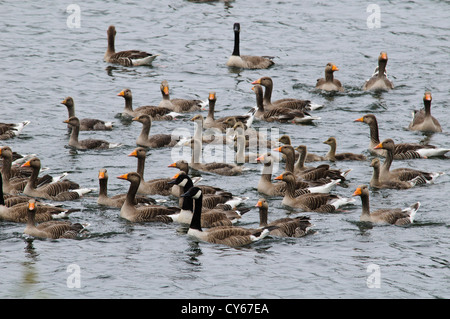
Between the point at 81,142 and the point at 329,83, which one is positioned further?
the point at 329,83

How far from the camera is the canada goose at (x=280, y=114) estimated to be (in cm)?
2825

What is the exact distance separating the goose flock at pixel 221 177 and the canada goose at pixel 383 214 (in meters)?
0.02

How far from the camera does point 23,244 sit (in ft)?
59.7

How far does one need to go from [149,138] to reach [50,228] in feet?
25.1

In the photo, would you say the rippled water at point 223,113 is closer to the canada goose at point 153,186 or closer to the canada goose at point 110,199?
the canada goose at point 110,199

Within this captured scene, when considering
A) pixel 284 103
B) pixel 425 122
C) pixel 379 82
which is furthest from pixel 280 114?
pixel 379 82

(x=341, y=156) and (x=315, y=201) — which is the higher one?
(x=341, y=156)

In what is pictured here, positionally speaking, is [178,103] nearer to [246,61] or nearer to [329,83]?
[329,83]

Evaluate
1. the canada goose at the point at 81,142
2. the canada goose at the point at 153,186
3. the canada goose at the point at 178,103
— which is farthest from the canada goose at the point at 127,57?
the canada goose at the point at 153,186

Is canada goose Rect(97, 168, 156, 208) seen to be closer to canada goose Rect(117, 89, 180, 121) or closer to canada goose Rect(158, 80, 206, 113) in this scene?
canada goose Rect(117, 89, 180, 121)

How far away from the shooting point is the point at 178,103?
2891cm

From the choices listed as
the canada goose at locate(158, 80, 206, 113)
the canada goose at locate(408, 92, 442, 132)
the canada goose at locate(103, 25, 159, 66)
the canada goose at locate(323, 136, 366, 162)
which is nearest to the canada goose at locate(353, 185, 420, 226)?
the canada goose at locate(323, 136, 366, 162)

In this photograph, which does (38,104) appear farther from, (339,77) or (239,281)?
(239,281)
